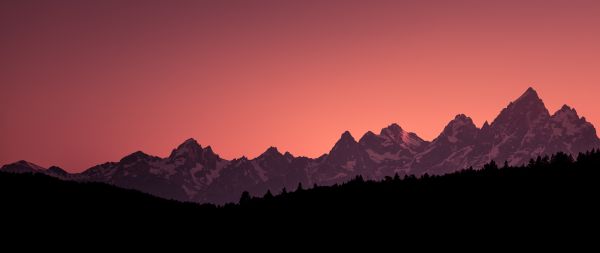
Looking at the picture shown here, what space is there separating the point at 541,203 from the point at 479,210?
546 inches

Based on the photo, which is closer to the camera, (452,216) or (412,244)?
(412,244)

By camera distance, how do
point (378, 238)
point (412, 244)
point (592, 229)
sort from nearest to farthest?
1. point (592, 229)
2. point (412, 244)
3. point (378, 238)

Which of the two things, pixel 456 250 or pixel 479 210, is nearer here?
pixel 456 250

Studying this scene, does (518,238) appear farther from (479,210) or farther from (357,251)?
(357,251)

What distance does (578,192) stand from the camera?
188 metres

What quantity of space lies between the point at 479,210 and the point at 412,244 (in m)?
22.1

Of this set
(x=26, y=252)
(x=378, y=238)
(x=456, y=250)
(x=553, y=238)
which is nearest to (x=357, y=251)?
(x=378, y=238)

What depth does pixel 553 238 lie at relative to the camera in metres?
168

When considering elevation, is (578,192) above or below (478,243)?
above

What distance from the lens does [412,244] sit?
185000 millimetres

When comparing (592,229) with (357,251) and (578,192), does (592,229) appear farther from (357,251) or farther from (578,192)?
(357,251)

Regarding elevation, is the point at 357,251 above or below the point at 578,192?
below

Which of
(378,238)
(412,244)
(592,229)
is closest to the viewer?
(592,229)

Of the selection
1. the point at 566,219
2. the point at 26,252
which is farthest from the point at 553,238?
the point at 26,252
